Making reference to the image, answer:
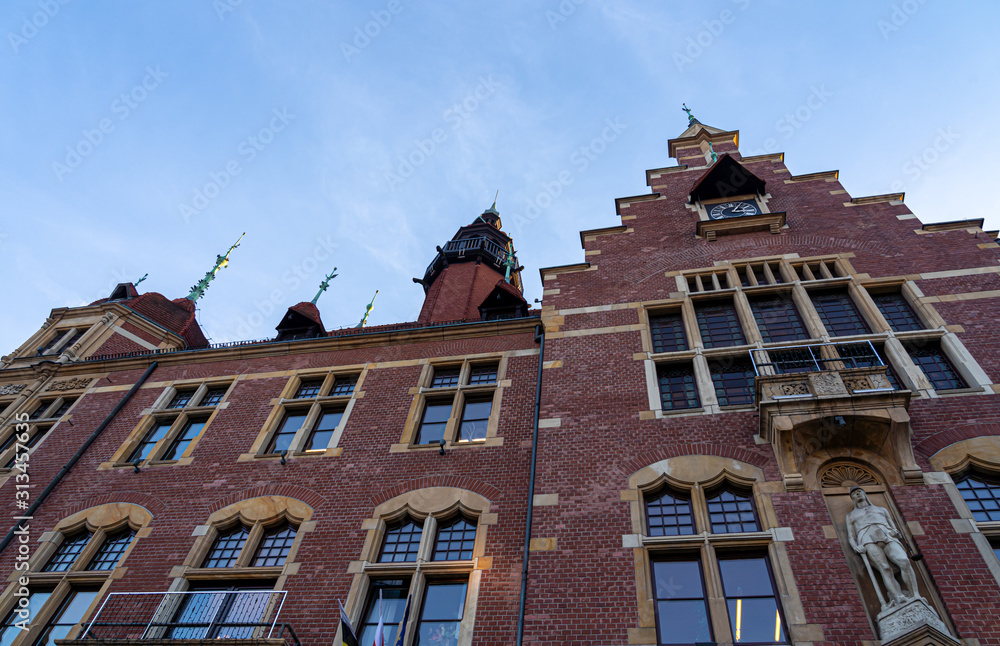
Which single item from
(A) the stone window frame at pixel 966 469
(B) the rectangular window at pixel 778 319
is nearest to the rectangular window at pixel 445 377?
(B) the rectangular window at pixel 778 319

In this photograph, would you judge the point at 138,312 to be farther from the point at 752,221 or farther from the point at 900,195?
the point at 900,195

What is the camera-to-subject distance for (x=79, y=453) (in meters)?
18.5

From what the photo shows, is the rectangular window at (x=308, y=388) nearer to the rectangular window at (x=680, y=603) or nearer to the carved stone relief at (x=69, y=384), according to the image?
the carved stone relief at (x=69, y=384)

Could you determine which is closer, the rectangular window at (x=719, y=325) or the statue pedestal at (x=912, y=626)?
the statue pedestal at (x=912, y=626)

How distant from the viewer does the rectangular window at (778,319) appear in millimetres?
15289

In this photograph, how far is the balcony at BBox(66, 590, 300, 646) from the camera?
12000 mm

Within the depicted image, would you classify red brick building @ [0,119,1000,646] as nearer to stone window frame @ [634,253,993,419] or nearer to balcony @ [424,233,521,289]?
stone window frame @ [634,253,993,419]

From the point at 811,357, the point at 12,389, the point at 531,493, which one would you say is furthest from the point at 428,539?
the point at 12,389

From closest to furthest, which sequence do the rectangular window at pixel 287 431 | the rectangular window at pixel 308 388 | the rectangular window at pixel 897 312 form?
the rectangular window at pixel 897 312 → the rectangular window at pixel 287 431 → the rectangular window at pixel 308 388

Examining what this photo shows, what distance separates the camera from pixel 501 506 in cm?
1374

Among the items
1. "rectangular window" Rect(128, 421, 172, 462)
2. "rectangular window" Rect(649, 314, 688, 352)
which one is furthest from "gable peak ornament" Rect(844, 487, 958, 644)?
"rectangular window" Rect(128, 421, 172, 462)

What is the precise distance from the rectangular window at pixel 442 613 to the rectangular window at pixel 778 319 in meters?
8.79

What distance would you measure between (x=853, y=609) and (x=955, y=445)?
406 centimetres

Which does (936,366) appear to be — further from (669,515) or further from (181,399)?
(181,399)
